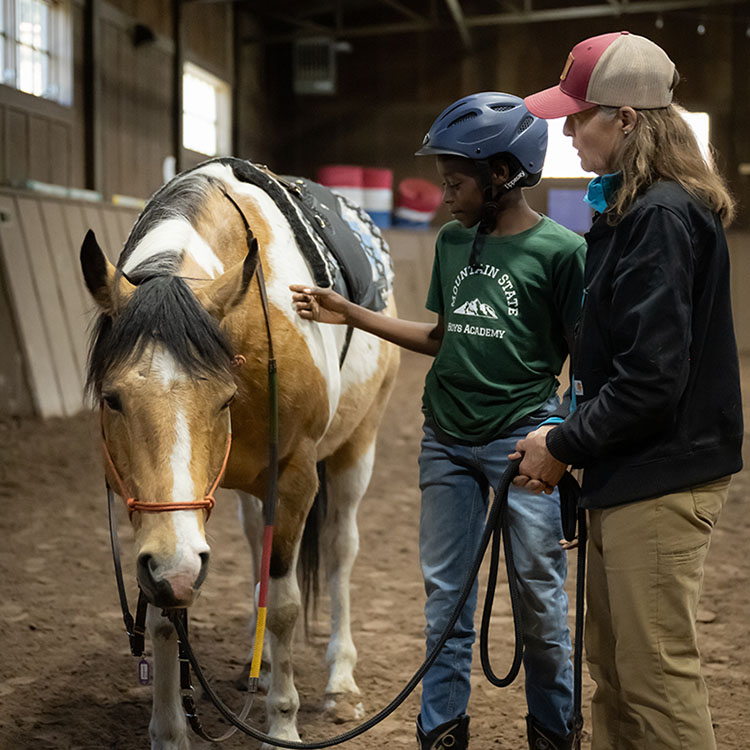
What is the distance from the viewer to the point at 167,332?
1624 mm

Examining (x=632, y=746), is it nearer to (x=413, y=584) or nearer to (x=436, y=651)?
(x=436, y=651)

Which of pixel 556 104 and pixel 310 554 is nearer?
pixel 556 104

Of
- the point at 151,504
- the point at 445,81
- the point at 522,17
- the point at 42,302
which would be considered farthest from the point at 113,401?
the point at 445,81

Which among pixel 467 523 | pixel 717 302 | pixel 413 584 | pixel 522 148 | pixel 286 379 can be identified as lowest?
pixel 413 584

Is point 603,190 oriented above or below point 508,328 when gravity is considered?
above

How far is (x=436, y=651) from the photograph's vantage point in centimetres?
173

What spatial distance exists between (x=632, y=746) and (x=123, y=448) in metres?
1.04

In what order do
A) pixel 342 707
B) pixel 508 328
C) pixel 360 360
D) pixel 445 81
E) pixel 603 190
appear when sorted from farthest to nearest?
pixel 445 81, pixel 360 360, pixel 342 707, pixel 508 328, pixel 603 190

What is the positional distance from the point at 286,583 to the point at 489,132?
1167 millimetres

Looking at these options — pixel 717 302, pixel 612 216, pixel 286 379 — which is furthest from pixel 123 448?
pixel 717 302

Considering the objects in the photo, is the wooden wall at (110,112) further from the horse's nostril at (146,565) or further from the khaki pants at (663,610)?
the khaki pants at (663,610)

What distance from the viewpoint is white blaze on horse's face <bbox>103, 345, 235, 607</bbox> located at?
4.96 ft

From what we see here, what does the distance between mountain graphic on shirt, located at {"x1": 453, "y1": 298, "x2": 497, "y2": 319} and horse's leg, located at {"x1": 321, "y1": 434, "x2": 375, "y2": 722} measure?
3.74ft

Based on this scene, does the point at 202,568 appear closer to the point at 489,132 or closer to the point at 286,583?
the point at 286,583
